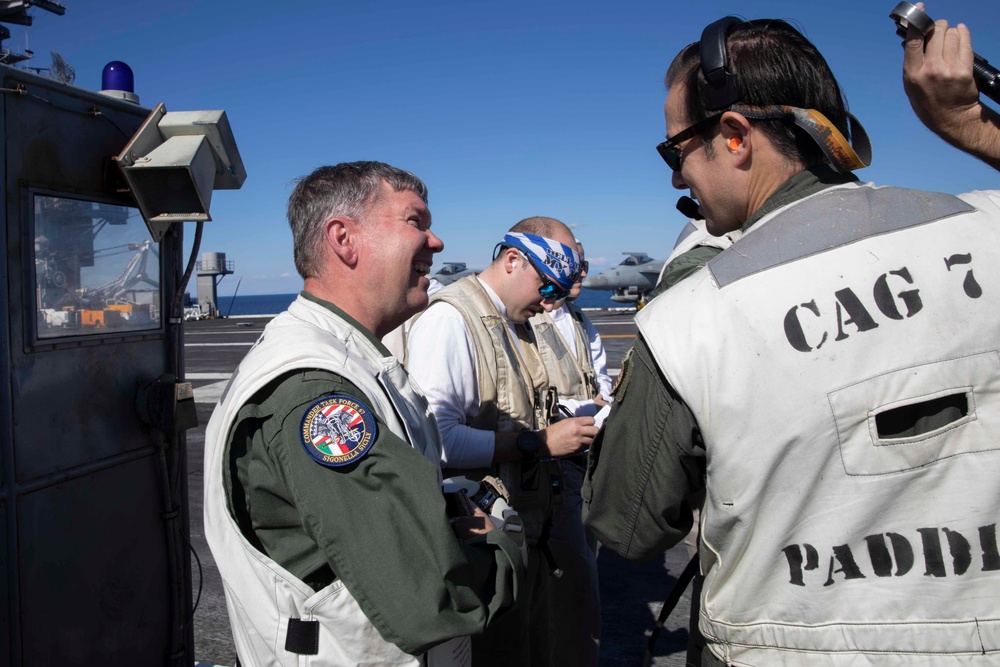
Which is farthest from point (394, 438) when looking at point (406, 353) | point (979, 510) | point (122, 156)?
point (406, 353)

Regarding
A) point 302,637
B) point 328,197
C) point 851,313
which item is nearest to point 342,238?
point 328,197

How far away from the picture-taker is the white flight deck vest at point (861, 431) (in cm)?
130

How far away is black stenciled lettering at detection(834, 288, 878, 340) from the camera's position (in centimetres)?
130

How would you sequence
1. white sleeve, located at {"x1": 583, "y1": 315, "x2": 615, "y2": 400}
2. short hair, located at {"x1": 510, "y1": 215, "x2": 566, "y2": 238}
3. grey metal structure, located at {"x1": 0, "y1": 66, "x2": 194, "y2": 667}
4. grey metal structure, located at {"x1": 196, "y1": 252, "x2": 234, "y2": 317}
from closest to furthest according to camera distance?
grey metal structure, located at {"x1": 0, "y1": 66, "x2": 194, "y2": 667} → short hair, located at {"x1": 510, "y1": 215, "x2": 566, "y2": 238} → white sleeve, located at {"x1": 583, "y1": 315, "x2": 615, "y2": 400} → grey metal structure, located at {"x1": 196, "y1": 252, "x2": 234, "y2": 317}

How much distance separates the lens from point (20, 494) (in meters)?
2.04

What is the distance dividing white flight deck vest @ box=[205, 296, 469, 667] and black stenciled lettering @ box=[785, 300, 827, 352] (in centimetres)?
92

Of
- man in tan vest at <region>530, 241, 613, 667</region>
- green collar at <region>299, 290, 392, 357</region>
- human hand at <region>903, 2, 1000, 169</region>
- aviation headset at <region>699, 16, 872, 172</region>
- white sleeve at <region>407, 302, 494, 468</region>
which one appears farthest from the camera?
man in tan vest at <region>530, 241, 613, 667</region>

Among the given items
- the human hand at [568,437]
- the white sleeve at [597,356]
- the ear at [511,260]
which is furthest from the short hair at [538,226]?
the white sleeve at [597,356]

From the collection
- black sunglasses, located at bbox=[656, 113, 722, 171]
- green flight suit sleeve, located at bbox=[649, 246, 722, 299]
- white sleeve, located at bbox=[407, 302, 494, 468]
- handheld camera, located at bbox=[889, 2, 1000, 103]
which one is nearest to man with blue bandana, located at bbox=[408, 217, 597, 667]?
white sleeve, located at bbox=[407, 302, 494, 468]

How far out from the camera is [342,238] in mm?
1983

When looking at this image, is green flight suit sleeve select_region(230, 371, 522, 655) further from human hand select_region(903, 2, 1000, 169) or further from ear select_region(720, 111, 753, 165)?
human hand select_region(903, 2, 1000, 169)

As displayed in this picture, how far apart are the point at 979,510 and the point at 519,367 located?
2.12 metres

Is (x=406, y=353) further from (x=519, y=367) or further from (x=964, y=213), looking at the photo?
(x=964, y=213)

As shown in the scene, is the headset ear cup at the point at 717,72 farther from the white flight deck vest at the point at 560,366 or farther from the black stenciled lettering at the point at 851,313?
the white flight deck vest at the point at 560,366
